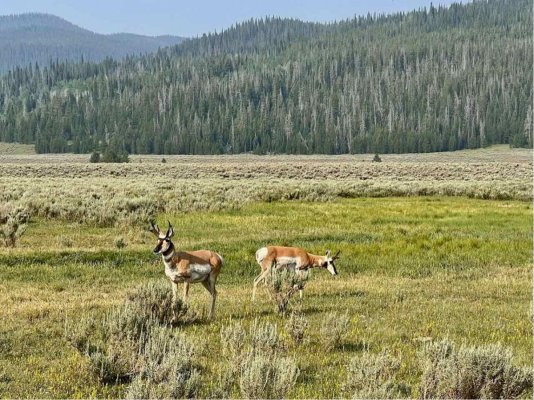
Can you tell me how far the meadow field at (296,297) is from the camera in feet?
23.4

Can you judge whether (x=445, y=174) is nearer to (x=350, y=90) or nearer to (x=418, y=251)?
(x=418, y=251)

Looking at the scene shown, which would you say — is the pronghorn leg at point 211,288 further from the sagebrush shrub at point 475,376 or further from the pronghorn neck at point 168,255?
the sagebrush shrub at point 475,376

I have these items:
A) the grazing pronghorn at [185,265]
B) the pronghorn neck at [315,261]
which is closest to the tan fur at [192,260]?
the grazing pronghorn at [185,265]

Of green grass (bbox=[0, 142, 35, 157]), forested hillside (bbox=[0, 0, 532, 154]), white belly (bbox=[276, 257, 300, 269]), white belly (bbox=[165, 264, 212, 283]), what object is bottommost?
white belly (bbox=[276, 257, 300, 269])

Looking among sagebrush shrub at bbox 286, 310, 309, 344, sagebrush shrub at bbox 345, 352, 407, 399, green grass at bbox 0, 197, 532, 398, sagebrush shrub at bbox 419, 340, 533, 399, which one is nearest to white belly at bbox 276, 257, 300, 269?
green grass at bbox 0, 197, 532, 398

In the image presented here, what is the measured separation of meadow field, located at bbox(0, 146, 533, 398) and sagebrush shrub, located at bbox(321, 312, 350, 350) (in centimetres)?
3

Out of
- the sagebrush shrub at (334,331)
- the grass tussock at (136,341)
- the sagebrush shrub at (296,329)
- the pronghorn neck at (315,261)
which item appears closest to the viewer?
the grass tussock at (136,341)

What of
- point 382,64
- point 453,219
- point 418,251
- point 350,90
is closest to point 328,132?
point 350,90

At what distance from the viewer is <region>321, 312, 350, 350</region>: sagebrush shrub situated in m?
8.22

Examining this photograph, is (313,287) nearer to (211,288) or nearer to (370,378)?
(211,288)

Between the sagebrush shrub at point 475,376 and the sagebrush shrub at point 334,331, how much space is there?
198 cm

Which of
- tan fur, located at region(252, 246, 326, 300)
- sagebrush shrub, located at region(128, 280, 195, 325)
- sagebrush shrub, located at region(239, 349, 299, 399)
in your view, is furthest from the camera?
tan fur, located at region(252, 246, 326, 300)

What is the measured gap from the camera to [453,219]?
89.0 feet

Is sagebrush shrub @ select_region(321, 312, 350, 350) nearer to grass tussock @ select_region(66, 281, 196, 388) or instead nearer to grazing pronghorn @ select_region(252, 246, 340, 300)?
grass tussock @ select_region(66, 281, 196, 388)
